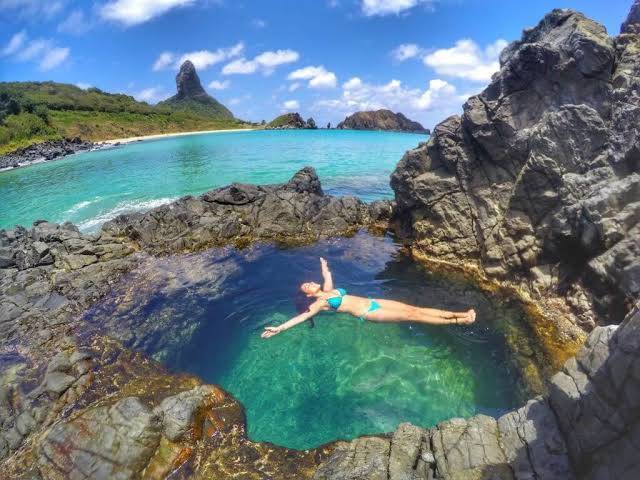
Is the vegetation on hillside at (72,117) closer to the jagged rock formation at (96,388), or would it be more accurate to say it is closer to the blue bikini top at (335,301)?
the jagged rock formation at (96,388)

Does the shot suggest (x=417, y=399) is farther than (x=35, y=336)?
No

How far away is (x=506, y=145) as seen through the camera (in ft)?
53.0

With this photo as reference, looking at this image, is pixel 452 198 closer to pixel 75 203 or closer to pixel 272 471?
pixel 272 471

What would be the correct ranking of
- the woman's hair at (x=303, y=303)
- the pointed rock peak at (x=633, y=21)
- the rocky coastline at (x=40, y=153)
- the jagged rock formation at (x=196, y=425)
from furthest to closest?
the rocky coastline at (x=40, y=153) → the woman's hair at (x=303, y=303) → the pointed rock peak at (x=633, y=21) → the jagged rock formation at (x=196, y=425)

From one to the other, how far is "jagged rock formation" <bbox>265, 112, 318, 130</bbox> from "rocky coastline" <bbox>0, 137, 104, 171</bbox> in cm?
9701

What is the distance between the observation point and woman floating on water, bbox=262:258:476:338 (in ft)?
39.7

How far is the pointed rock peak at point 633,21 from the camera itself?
14016 millimetres

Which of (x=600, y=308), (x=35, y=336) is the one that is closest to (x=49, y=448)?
(x=35, y=336)

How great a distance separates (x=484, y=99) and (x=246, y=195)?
15396mm

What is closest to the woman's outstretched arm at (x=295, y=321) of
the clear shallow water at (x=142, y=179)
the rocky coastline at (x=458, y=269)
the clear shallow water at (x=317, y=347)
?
the clear shallow water at (x=317, y=347)

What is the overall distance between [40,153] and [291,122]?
384 feet

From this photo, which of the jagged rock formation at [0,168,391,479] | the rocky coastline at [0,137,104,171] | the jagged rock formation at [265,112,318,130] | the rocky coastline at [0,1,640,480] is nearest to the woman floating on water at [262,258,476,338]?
the rocky coastline at [0,1,640,480]

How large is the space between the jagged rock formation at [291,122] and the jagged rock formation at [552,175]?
16475 centimetres

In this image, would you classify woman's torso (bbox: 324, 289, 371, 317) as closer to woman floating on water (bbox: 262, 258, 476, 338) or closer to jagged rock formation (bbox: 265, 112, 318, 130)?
woman floating on water (bbox: 262, 258, 476, 338)
